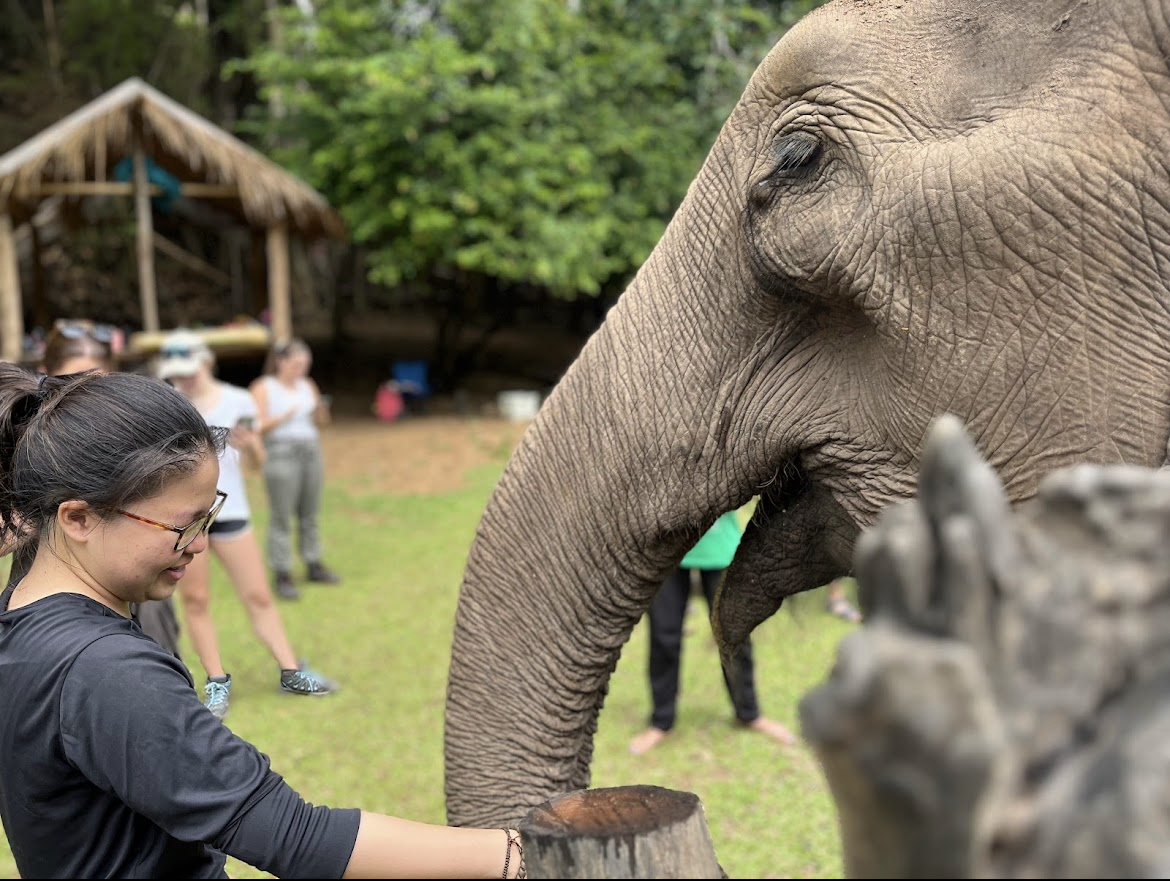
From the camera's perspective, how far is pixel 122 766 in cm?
142

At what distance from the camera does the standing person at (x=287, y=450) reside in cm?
707

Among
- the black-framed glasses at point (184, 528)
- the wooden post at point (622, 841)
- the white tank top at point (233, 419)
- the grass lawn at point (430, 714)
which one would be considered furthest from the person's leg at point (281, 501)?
the wooden post at point (622, 841)

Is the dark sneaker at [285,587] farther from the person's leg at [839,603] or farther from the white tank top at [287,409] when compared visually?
the person's leg at [839,603]

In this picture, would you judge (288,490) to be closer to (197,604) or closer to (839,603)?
(197,604)

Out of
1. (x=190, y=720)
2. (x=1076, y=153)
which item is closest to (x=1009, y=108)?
(x=1076, y=153)

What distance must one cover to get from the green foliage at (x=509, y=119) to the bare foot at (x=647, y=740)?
7.98 meters

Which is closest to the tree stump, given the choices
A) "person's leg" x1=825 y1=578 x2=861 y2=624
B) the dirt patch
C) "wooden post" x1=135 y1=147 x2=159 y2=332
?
"person's leg" x1=825 y1=578 x2=861 y2=624

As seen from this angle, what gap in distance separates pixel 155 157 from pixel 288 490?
6.96 m

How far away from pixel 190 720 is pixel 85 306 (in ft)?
63.4

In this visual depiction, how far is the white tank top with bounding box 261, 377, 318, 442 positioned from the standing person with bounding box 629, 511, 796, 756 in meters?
3.17

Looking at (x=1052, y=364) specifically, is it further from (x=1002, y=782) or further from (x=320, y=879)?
(x=320, y=879)

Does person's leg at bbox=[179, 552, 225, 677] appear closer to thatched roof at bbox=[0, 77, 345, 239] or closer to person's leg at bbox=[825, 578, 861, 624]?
person's leg at bbox=[825, 578, 861, 624]

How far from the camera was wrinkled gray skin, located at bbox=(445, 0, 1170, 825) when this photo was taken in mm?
1547

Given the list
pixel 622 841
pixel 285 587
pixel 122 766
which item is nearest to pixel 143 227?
pixel 285 587
